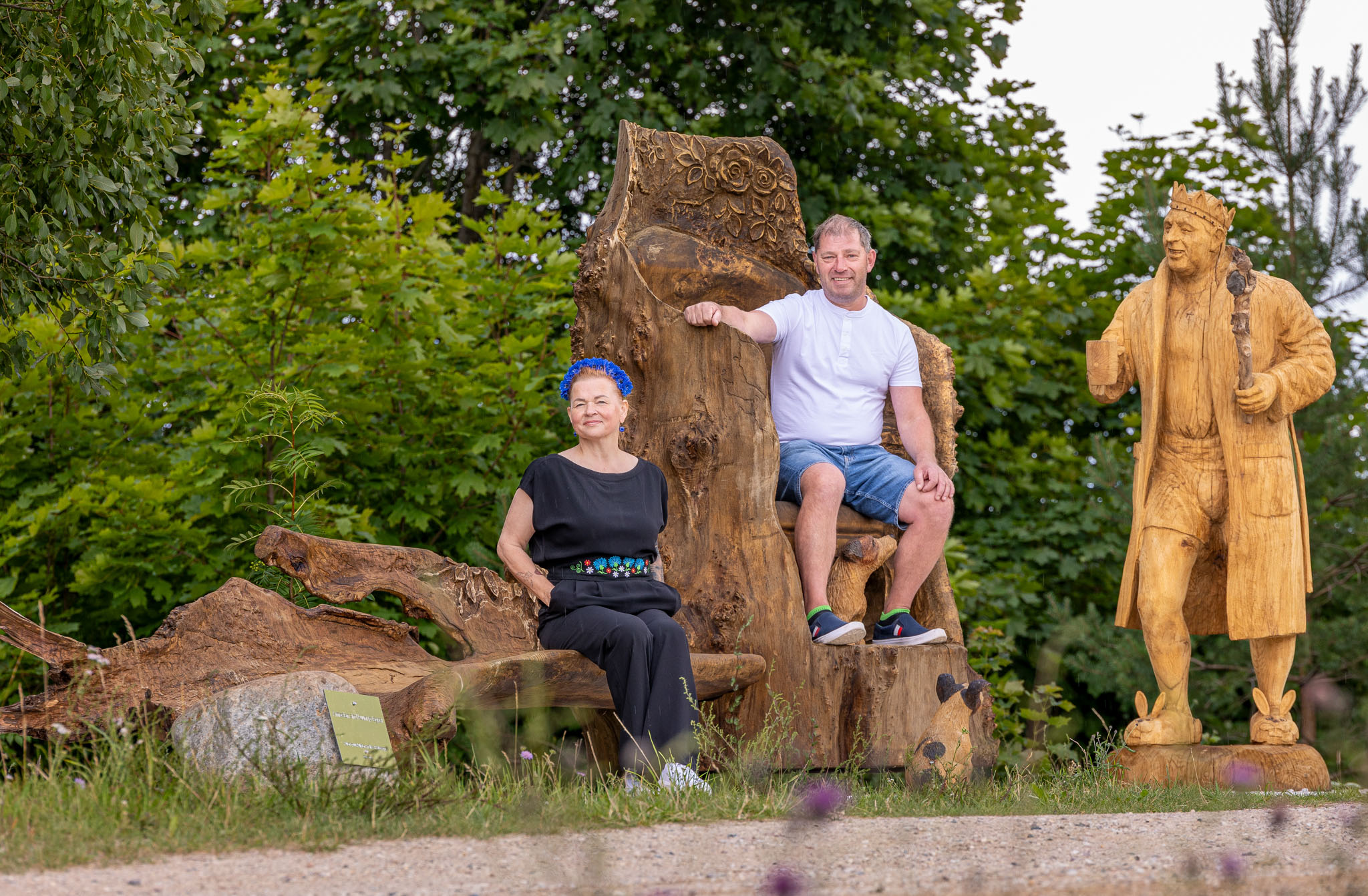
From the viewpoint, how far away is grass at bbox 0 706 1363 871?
10.3 feet

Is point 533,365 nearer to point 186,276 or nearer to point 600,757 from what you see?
point 186,276

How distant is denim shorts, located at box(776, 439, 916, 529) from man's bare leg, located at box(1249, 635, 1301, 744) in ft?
5.26

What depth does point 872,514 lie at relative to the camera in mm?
5812

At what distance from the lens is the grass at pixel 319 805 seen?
314cm

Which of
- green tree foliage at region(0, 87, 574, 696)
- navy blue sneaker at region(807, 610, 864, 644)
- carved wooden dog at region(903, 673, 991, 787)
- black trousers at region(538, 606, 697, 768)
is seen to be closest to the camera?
black trousers at region(538, 606, 697, 768)

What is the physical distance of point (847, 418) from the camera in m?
5.89

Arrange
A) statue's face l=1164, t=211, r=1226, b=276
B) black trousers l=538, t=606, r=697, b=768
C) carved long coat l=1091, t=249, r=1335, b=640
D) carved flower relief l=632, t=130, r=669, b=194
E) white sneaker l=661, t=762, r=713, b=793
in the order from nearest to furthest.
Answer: white sneaker l=661, t=762, r=713, b=793 < black trousers l=538, t=606, r=697, b=768 < carved long coat l=1091, t=249, r=1335, b=640 < statue's face l=1164, t=211, r=1226, b=276 < carved flower relief l=632, t=130, r=669, b=194

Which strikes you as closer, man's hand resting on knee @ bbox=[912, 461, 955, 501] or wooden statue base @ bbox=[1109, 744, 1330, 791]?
wooden statue base @ bbox=[1109, 744, 1330, 791]

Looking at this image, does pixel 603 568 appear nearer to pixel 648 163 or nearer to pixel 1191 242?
pixel 648 163

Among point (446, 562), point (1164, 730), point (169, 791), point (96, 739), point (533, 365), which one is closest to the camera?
point (169, 791)

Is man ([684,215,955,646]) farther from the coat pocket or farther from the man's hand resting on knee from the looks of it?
the coat pocket

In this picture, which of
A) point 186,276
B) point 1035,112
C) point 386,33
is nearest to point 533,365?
point 186,276

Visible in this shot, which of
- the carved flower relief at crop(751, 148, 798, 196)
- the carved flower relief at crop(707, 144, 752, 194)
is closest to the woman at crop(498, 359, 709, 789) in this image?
the carved flower relief at crop(707, 144, 752, 194)

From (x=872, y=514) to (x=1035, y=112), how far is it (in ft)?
23.8
